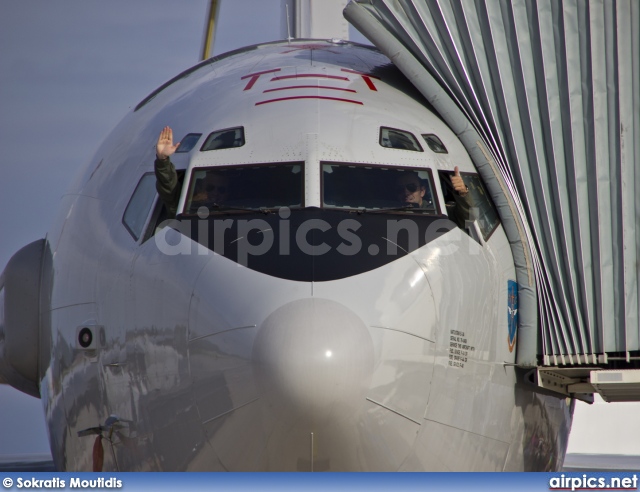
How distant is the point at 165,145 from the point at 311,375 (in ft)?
9.70

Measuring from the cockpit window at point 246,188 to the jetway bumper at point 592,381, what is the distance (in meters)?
2.88

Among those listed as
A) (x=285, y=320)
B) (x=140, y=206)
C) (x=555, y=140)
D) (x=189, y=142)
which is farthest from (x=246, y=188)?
(x=555, y=140)

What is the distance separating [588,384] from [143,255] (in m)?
4.45

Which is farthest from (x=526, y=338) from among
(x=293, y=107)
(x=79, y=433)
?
(x=79, y=433)

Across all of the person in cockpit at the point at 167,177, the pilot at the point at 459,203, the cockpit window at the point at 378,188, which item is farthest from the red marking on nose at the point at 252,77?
the pilot at the point at 459,203

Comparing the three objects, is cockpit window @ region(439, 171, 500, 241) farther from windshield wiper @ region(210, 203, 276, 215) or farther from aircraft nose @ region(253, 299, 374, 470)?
aircraft nose @ region(253, 299, 374, 470)

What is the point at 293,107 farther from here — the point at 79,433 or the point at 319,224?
the point at 79,433

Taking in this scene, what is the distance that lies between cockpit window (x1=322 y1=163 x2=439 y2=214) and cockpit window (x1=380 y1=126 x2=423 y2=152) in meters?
0.27

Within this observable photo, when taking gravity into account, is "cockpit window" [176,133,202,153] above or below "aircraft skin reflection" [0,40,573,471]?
above

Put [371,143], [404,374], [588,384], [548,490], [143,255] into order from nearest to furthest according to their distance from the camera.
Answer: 1. [548,490]
2. [404,374]
3. [143,255]
4. [371,143]
5. [588,384]

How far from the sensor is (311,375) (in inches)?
293

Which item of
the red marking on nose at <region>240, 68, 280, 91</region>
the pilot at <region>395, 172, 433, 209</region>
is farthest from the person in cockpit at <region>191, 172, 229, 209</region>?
the pilot at <region>395, 172, 433, 209</region>

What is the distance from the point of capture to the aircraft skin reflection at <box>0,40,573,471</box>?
774 cm

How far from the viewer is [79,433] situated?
991 centimetres
